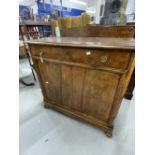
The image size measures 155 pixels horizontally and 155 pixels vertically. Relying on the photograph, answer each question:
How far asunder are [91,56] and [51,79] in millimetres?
628

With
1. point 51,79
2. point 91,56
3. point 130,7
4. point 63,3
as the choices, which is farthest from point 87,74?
point 63,3

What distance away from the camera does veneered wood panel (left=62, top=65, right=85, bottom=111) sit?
1.13 m

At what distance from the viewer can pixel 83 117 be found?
4.43 ft

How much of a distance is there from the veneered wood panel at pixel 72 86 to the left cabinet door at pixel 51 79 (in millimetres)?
76

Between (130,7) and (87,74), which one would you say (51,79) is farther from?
(130,7)

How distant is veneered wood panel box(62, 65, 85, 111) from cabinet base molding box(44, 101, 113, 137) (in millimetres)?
76

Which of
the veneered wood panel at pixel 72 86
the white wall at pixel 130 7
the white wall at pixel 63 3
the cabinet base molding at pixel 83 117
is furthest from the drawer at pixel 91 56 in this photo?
the white wall at pixel 63 3

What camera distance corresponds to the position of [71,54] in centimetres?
105

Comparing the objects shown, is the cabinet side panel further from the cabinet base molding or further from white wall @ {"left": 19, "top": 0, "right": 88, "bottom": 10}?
white wall @ {"left": 19, "top": 0, "right": 88, "bottom": 10}
